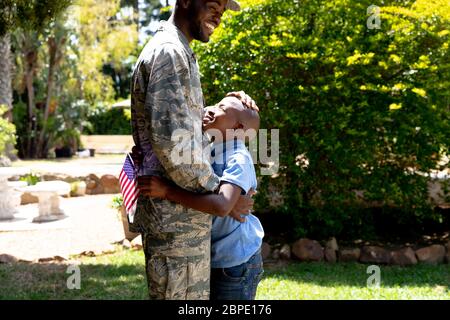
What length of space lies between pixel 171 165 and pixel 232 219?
468 mm

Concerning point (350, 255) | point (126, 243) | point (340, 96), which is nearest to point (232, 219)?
point (350, 255)

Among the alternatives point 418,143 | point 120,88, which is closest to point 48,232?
point 418,143

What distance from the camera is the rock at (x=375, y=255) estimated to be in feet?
21.6

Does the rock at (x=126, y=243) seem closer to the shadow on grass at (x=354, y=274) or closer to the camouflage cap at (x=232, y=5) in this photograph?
the shadow on grass at (x=354, y=274)

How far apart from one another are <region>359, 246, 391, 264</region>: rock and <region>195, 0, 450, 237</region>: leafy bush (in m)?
0.47

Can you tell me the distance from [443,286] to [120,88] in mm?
34515

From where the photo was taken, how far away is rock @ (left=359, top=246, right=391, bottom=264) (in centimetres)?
658

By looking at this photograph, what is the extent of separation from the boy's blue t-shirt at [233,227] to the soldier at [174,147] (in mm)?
101

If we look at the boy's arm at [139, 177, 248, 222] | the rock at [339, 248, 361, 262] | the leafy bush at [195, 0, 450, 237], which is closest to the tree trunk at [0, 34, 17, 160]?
the leafy bush at [195, 0, 450, 237]

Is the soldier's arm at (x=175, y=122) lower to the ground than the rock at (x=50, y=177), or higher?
higher

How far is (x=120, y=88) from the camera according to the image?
38219 millimetres

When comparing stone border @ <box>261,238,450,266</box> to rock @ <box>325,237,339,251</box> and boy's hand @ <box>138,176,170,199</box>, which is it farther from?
boy's hand @ <box>138,176,170,199</box>

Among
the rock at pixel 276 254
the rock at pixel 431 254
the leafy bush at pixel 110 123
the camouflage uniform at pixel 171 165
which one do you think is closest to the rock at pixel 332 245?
the rock at pixel 276 254

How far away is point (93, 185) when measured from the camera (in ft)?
44.4
